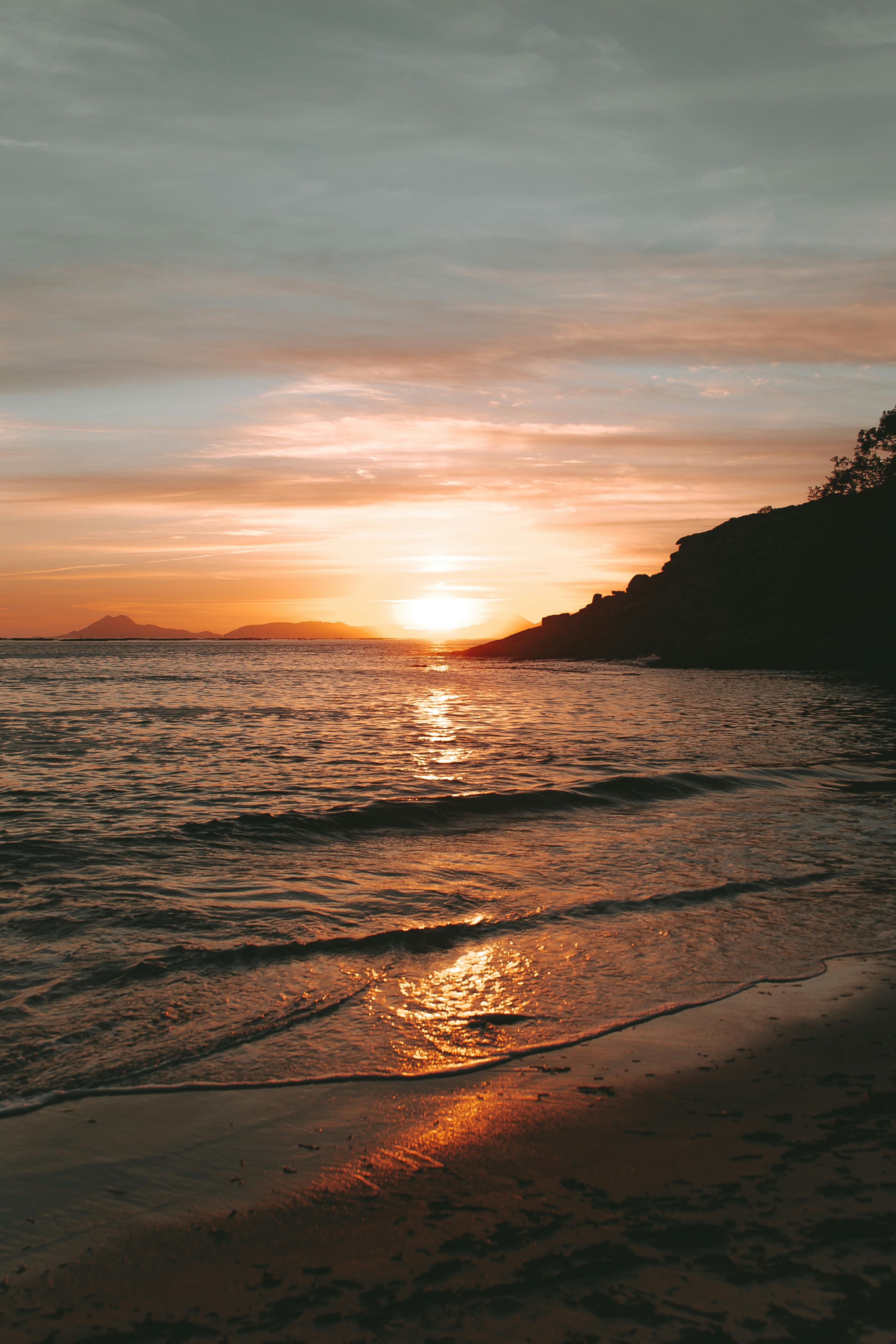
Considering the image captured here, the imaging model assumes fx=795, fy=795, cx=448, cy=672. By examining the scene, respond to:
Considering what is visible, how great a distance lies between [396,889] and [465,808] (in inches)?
205

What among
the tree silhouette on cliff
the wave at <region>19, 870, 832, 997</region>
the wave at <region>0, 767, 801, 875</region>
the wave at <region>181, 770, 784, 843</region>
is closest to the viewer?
the wave at <region>19, 870, 832, 997</region>

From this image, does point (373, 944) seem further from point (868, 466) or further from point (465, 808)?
point (868, 466)

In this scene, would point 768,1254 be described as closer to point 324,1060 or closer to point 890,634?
point 324,1060

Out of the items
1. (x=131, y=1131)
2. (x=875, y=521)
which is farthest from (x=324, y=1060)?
(x=875, y=521)

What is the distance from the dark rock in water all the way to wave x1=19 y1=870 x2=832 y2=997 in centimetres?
7044

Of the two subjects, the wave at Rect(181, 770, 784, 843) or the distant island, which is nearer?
the wave at Rect(181, 770, 784, 843)

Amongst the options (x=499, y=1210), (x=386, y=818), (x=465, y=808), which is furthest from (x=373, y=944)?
(x=465, y=808)

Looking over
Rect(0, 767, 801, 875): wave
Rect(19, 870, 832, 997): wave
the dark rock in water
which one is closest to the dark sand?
Rect(19, 870, 832, 997): wave

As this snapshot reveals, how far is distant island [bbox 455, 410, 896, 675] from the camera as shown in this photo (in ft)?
262

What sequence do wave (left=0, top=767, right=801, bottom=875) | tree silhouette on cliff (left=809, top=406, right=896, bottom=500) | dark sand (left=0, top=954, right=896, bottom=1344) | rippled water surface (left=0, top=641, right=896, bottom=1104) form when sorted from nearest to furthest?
1. dark sand (left=0, top=954, right=896, bottom=1344)
2. rippled water surface (left=0, top=641, right=896, bottom=1104)
3. wave (left=0, top=767, right=801, bottom=875)
4. tree silhouette on cliff (left=809, top=406, right=896, bottom=500)

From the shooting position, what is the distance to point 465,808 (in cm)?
1473

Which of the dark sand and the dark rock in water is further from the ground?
the dark rock in water

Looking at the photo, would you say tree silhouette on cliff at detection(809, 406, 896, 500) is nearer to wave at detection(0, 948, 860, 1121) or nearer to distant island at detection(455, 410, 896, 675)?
distant island at detection(455, 410, 896, 675)

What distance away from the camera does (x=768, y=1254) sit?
327 cm
